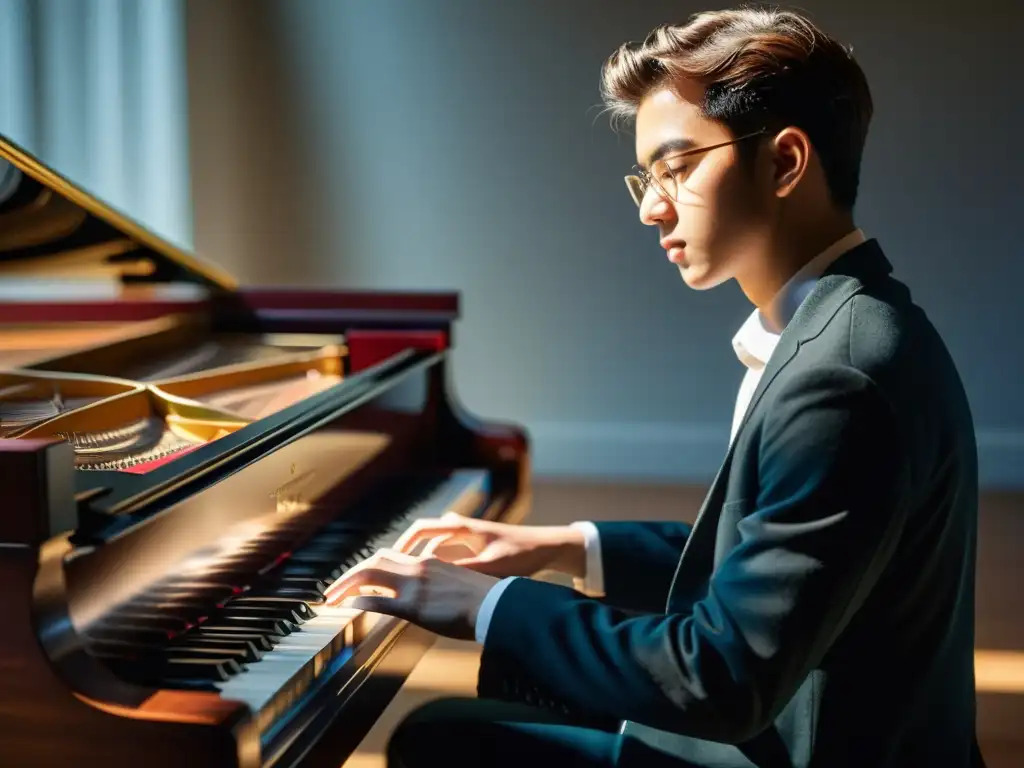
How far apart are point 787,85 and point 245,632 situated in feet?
2.86

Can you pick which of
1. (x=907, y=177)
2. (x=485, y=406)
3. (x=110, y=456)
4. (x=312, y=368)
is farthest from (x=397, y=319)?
(x=907, y=177)

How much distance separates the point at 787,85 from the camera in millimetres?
1160

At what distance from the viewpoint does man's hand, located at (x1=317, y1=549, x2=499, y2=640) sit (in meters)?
1.16

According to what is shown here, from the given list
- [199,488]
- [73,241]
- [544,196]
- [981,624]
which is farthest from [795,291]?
[544,196]

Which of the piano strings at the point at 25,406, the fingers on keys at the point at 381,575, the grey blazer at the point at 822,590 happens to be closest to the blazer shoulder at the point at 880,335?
the grey blazer at the point at 822,590

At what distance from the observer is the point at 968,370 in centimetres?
456

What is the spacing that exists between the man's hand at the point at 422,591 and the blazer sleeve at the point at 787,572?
181 millimetres

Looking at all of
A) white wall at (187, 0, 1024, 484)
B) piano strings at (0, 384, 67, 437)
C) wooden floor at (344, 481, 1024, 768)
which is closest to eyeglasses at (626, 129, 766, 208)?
piano strings at (0, 384, 67, 437)

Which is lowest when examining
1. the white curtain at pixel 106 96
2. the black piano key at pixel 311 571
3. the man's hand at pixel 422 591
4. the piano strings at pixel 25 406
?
the black piano key at pixel 311 571

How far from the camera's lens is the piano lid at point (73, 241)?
1.90 meters

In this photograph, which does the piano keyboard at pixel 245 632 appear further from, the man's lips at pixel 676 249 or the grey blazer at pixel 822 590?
the man's lips at pixel 676 249

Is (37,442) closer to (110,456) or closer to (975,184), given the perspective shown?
(110,456)

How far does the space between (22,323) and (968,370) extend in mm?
3585

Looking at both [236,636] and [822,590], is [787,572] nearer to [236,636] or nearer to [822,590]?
[822,590]
